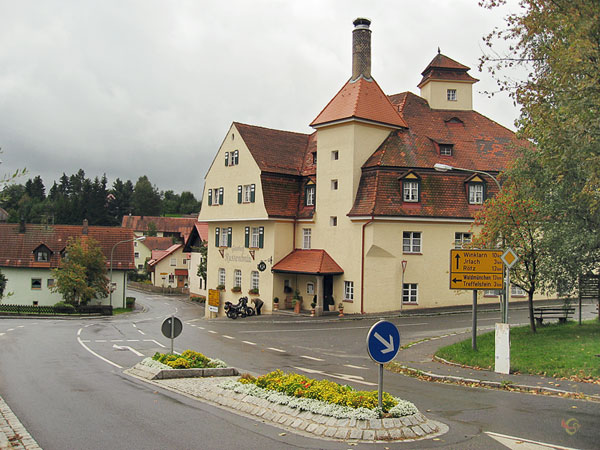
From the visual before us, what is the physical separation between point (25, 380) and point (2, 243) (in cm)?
4634

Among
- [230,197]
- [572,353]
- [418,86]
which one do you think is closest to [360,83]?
[418,86]

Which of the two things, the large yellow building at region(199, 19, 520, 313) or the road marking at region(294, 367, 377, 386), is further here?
the large yellow building at region(199, 19, 520, 313)

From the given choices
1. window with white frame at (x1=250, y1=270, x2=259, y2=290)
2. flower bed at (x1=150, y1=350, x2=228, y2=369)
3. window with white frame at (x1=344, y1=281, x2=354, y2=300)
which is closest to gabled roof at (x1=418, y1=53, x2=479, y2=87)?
window with white frame at (x1=344, y1=281, x2=354, y2=300)

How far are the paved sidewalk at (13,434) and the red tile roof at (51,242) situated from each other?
46.1 metres

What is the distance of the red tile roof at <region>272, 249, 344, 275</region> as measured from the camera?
35531mm

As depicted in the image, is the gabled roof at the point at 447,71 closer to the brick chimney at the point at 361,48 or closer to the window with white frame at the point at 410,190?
the brick chimney at the point at 361,48

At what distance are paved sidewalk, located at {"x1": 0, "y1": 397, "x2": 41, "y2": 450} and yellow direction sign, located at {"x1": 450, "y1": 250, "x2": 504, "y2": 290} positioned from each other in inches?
494

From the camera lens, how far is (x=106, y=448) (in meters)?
8.28

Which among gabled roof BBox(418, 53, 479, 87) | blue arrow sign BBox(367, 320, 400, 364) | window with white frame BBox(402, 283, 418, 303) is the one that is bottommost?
window with white frame BBox(402, 283, 418, 303)

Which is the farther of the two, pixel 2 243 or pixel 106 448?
pixel 2 243

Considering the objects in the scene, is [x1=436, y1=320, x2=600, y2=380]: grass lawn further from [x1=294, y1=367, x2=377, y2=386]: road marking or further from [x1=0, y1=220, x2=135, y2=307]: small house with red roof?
[x1=0, y1=220, x2=135, y2=307]: small house with red roof

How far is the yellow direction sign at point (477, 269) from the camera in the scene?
17.3m

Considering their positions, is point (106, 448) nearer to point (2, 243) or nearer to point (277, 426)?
point (277, 426)

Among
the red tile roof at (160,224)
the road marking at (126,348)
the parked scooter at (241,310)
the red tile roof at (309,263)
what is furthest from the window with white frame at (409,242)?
the red tile roof at (160,224)
